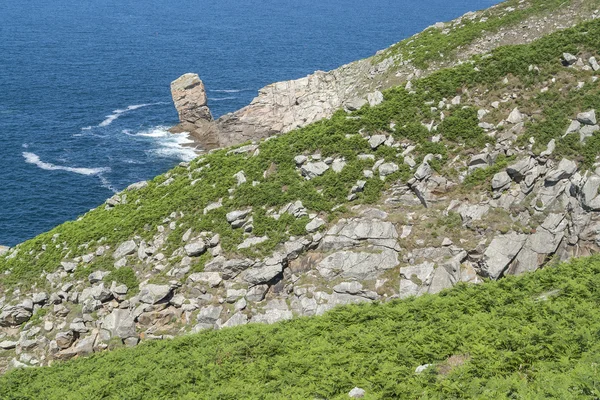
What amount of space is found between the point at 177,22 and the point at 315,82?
137026 millimetres

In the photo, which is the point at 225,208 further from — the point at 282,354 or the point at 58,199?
the point at 58,199

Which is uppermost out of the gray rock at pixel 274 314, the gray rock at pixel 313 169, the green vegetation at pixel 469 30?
the green vegetation at pixel 469 30

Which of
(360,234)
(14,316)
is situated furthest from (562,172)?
(14,316)

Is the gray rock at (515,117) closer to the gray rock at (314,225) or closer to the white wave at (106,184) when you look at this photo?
the gray rock at (314,225)

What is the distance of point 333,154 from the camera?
3195 centimetres

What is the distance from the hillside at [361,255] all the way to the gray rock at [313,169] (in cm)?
9

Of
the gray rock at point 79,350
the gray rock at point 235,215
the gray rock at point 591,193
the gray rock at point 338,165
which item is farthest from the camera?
the gray rock at point 338,165

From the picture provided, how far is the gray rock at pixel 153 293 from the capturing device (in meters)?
27.1

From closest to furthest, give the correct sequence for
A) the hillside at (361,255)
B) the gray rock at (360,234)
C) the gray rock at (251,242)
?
the hillside at (361,255) < the gray rock at (360,234) < the gray rock at (251,242)

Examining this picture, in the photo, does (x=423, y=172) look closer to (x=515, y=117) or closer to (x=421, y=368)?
(x=515, y=117)

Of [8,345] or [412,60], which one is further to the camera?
[412,60]

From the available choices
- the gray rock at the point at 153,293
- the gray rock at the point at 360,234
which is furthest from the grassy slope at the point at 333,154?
the gray rock at the point at 153,293

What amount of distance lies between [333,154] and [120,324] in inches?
568

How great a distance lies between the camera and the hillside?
58.3 feet
